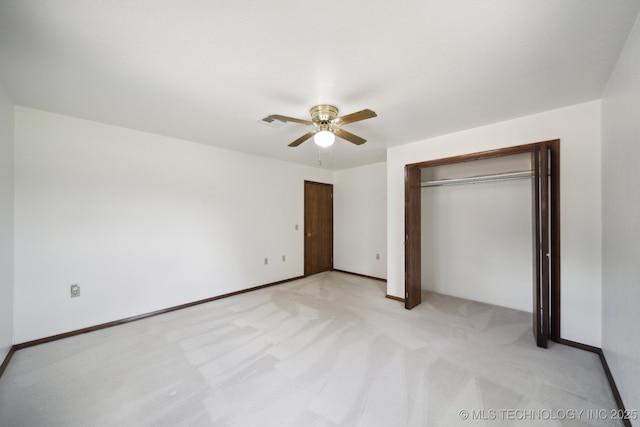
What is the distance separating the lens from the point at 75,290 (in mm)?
2605

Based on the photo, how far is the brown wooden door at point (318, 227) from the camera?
5094 mm

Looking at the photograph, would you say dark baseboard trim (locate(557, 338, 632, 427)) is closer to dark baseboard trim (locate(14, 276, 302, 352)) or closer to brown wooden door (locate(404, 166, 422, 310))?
brown wooden door (locate(404, 166, 422, 310))

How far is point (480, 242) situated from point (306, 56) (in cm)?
343

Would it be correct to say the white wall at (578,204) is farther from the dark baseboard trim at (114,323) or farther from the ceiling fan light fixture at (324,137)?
the dark baseboard trim at (114,323)

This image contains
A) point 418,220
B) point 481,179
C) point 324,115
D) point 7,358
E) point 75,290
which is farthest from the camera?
point 418,220

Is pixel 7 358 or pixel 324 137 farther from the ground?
pixel 324 137

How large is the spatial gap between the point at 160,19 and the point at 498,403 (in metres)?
3.16

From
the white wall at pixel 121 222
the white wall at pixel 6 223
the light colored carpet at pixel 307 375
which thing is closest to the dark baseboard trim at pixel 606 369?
the light colored carpet at pixel 307 375

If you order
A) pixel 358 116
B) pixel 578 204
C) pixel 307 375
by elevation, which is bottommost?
pixel 307 375

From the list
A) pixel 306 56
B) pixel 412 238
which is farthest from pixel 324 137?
pixel 412 238

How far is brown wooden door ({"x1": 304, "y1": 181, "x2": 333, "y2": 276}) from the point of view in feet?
16.7

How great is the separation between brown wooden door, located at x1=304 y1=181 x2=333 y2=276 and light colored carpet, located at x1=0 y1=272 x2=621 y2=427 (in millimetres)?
2194

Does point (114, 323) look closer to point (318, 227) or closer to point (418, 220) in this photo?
point (318, 227)

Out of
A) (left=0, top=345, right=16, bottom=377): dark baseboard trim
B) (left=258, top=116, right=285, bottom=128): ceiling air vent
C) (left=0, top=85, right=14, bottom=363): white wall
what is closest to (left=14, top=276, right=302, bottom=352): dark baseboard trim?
(left=0, top=345, right=16, bottom=377): dark baseboard trim
